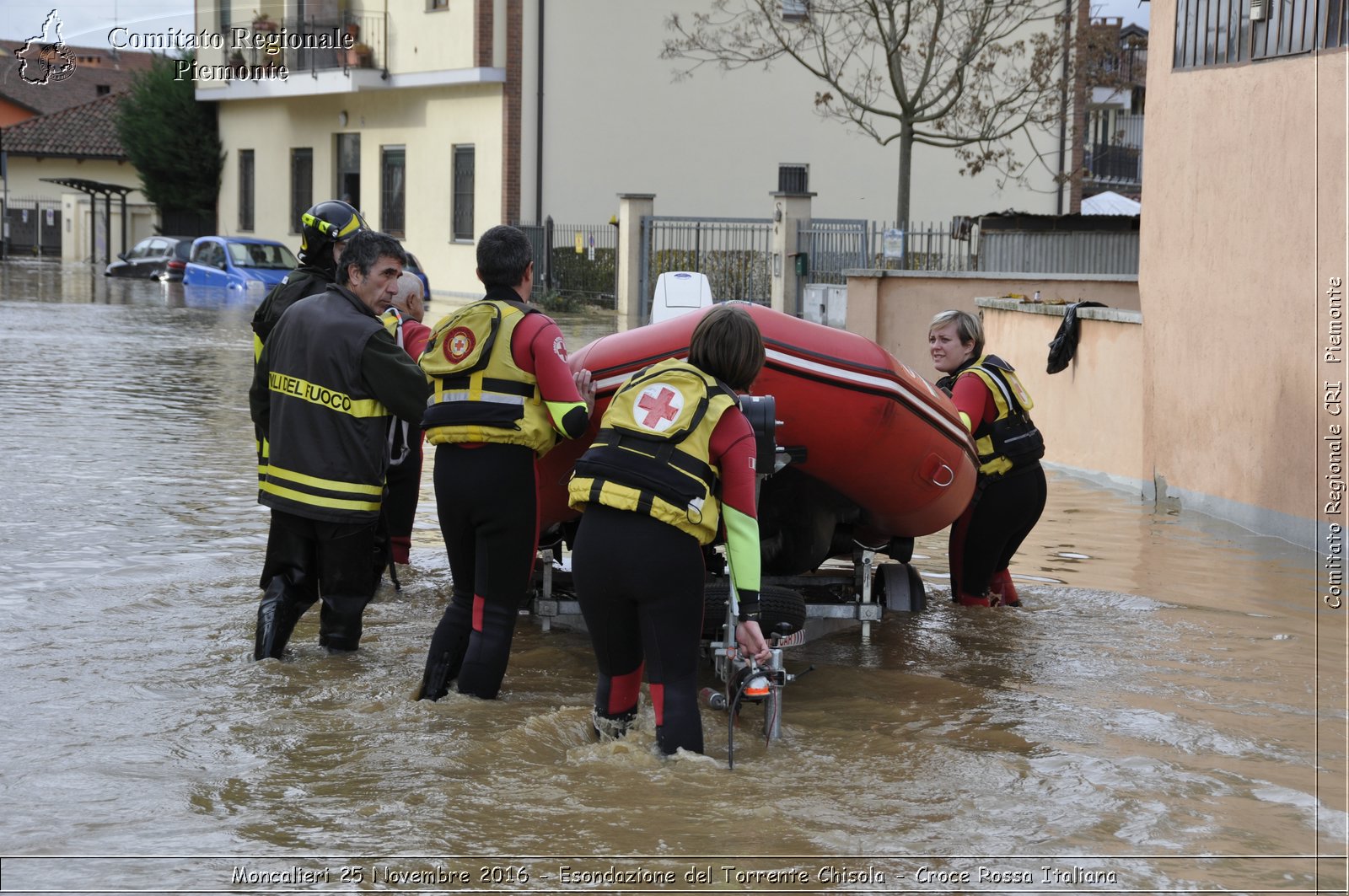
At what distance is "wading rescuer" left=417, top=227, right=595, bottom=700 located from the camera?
5.53 metres

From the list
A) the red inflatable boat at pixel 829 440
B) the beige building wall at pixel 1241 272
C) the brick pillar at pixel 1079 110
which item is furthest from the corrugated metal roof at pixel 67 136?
the red inflatable boat at pixel 829 440

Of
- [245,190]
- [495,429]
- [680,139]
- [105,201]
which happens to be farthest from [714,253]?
[105,201]

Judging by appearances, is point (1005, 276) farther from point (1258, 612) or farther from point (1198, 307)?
point (1258, 612)

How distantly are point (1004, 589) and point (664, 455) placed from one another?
141 inches

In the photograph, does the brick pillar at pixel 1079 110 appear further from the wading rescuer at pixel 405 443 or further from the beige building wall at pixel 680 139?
the wading rescuer at pixel 405 443

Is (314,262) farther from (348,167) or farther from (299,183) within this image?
(299,183)

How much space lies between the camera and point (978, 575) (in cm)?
768

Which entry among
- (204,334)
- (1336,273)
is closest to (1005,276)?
(1336,273)

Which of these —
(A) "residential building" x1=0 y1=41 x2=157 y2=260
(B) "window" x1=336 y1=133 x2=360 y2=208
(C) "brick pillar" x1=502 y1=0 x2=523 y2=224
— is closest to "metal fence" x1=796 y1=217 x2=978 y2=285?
(C) "brick pillar" x1=502 y1=0 x2=523 y2=224

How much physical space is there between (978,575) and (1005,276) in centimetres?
878

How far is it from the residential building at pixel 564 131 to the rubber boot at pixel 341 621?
26.1m

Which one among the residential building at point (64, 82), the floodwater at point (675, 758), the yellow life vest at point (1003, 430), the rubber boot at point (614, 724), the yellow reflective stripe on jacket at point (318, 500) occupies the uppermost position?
the residential building at point (64, 82)

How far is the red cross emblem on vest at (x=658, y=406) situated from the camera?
4.82m

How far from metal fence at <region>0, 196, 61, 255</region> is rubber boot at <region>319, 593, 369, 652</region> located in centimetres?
5690
